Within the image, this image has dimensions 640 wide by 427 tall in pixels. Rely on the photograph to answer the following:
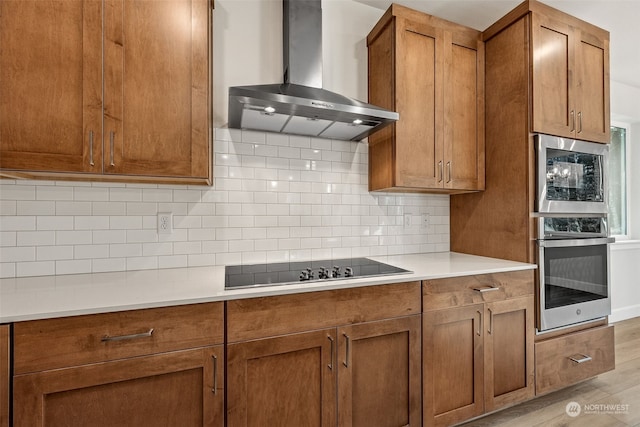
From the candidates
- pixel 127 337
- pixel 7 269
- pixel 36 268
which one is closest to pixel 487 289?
pixel 127 337

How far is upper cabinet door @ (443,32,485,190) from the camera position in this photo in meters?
2.05

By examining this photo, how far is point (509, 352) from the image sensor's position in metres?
1.82

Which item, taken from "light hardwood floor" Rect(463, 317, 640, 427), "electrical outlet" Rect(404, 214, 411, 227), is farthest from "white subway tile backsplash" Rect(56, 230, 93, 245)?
"light hardwood floor" Rect(463, 317, 640, 427)

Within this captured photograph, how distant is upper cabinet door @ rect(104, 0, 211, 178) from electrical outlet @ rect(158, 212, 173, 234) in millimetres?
408

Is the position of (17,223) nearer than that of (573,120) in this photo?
Yes

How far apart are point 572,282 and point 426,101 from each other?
4.95ft

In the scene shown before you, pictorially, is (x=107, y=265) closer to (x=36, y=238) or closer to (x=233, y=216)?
(x=36, y=238)

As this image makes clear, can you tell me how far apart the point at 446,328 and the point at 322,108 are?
132 cm

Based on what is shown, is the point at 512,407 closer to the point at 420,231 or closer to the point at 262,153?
the point at 420,231

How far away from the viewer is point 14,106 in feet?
3.99

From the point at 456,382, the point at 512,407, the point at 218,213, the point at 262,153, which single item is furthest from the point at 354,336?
the point at 512,407

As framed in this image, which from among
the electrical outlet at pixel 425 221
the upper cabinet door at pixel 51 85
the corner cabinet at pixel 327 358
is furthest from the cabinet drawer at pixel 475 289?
the upper cabinet door at pixel 51 85

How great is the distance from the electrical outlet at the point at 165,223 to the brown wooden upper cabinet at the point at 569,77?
2.24 m

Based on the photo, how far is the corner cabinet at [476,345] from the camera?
63.5 inches
